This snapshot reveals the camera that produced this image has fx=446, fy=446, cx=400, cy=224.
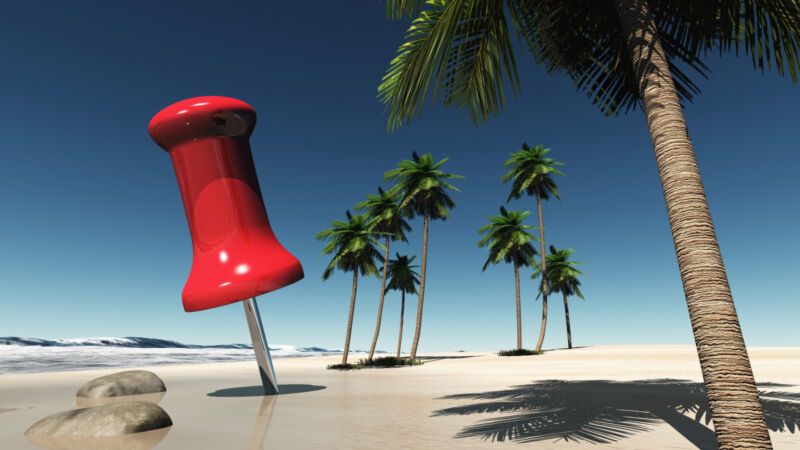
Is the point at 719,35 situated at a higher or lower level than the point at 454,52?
higher

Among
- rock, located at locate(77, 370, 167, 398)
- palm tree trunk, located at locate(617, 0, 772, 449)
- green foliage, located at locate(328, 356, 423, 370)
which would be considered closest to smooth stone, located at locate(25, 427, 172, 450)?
rock, located at locate(77, 370, 167, 398)

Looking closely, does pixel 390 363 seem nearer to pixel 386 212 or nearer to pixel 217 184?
pixel 386 212

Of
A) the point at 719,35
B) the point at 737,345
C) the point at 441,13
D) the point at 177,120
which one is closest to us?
the point at 177,120

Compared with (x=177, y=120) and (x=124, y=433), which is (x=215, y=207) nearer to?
(x=177, y=120)

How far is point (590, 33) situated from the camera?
265 inches

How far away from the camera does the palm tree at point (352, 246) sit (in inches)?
1100

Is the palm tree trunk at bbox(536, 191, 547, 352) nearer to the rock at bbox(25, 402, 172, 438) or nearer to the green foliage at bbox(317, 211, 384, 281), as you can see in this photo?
the green foliage at bbox(317, 211, 384, 281)

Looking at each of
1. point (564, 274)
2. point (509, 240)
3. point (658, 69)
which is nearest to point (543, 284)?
point (509, 240)

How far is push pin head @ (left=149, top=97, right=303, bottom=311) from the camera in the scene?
260 centimetres

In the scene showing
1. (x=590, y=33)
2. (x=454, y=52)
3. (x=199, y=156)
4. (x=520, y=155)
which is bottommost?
(x=199, y=156)

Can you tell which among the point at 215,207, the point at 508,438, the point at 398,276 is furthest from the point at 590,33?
the point at 398,276

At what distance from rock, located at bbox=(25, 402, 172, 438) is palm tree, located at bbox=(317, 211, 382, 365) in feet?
69.0

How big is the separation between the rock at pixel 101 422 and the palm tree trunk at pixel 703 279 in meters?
7.17

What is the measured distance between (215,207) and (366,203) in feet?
88.8
